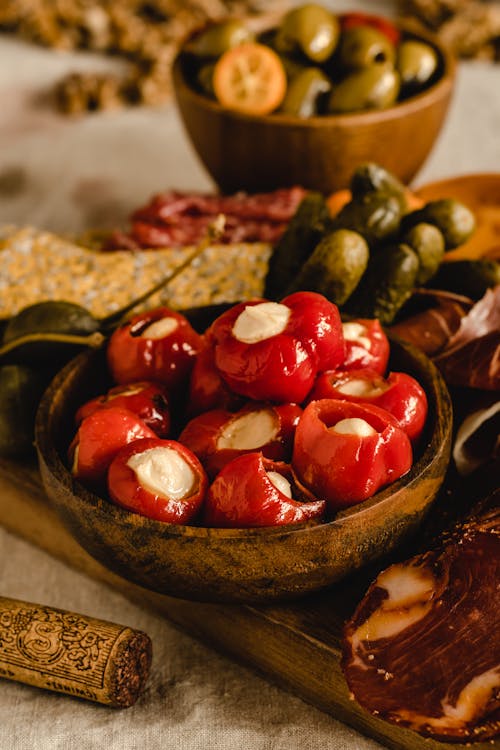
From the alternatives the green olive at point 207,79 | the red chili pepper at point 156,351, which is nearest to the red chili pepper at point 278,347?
the red chili pepper at point 156,351

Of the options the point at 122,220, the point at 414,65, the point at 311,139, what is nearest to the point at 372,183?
the point at 311,139

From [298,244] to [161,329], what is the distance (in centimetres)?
35

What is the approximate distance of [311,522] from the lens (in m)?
0.86

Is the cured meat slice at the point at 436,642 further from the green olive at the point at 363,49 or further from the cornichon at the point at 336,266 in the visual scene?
the green olive at the point at 363,49

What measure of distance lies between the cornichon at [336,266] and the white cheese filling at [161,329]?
226 millimetres

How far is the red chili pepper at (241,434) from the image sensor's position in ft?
3.08

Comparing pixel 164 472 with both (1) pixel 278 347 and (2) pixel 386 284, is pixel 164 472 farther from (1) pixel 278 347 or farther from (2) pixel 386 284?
(2) pixel 386 284

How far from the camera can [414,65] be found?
70.5 inches

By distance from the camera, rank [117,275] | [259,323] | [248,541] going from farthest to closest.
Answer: [117,275], [259,323], [248,541]

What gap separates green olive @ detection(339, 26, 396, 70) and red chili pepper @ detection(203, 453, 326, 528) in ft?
3.70

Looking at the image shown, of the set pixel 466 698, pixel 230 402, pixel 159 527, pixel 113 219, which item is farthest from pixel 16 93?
pixel 466 698

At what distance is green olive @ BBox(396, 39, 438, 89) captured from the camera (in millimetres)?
1791

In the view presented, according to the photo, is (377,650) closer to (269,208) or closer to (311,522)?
(311,522)

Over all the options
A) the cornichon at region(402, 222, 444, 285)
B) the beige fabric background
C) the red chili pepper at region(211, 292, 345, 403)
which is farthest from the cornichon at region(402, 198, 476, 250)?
the beige fabric background
